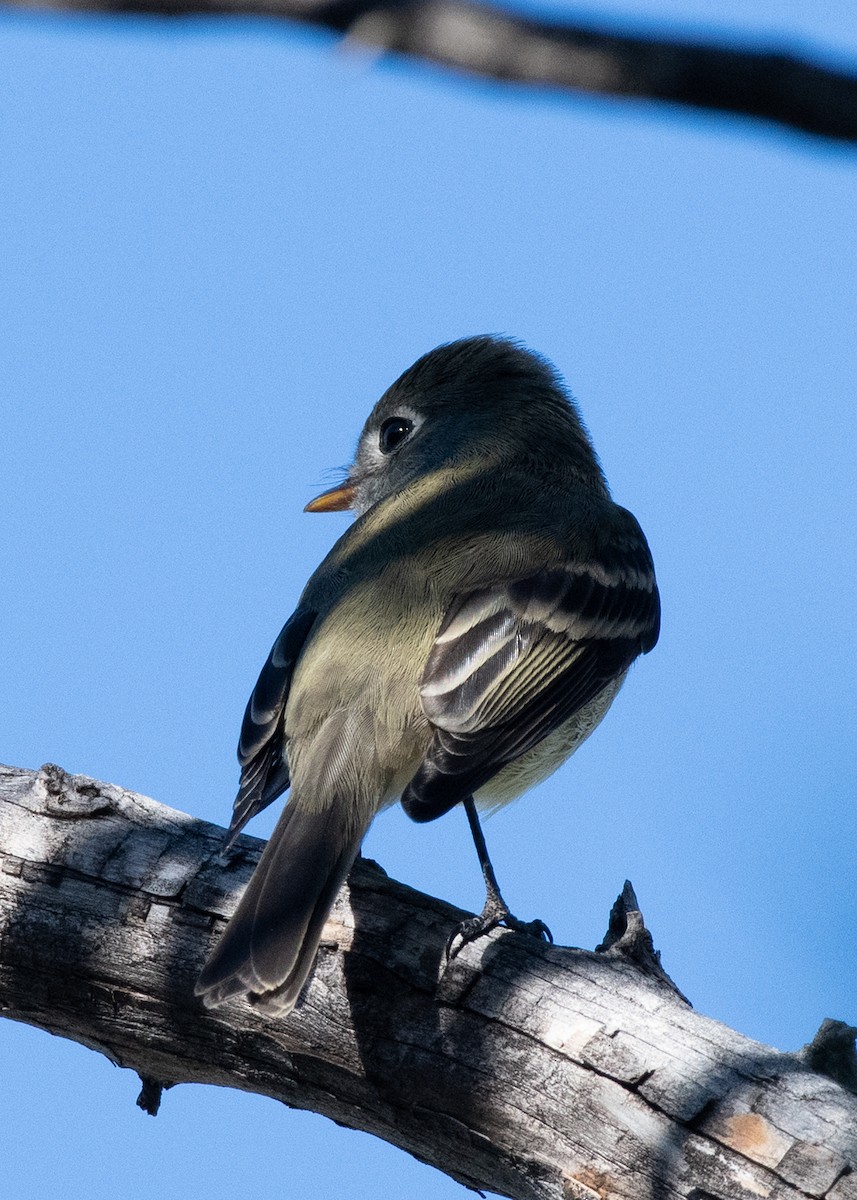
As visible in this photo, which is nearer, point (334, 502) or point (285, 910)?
point (285, 910)

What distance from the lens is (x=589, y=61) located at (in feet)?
4.31

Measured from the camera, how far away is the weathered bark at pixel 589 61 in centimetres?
128

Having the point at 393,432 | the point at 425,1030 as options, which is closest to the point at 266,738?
the point at 425,1030

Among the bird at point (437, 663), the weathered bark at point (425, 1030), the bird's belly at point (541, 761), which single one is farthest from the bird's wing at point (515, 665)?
the weathered bark at point (425, 1030)

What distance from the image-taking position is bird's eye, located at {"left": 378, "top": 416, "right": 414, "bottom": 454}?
22.0ft

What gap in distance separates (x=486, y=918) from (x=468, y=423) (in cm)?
285

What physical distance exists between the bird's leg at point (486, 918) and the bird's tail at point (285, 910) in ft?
1.13

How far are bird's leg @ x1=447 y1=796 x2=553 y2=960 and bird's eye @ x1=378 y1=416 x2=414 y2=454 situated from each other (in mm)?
2161

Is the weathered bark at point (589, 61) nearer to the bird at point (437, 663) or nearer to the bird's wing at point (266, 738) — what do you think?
the bird at point (437, 663)

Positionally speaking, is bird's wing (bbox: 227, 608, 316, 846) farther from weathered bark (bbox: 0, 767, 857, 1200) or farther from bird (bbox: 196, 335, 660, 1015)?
weathered bark (bbox: 0, 767, 857, 1200)

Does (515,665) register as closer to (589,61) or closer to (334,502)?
(334,502)

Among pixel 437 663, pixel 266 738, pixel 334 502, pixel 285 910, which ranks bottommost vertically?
pixel 285 910

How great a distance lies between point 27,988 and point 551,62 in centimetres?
330

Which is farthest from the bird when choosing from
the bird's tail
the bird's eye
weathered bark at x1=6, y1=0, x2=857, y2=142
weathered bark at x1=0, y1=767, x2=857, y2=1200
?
weathered bark at x1=6, y1=0, x2=857, y2=142
